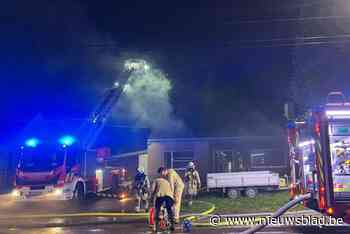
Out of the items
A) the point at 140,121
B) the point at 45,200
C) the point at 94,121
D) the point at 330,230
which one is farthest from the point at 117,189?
the point at 330,230

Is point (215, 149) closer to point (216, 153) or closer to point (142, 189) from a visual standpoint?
point (216, 153)

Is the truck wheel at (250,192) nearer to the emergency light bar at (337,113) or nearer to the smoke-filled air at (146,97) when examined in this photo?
the smoke-filled air at (146,97)

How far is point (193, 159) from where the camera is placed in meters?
22.2

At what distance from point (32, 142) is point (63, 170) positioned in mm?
1955

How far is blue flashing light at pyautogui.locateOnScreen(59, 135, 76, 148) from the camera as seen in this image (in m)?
16.3

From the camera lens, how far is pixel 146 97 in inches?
1078

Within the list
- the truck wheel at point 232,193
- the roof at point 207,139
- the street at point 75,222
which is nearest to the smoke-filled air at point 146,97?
the roof at point 207,139

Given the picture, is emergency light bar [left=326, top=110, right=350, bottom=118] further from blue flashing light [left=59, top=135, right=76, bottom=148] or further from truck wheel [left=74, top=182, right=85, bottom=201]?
truck wheel [left=74, top=182, right=85, bottom=201]

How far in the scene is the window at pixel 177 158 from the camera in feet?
72.5

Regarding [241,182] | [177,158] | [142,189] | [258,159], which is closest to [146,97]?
[177,158]

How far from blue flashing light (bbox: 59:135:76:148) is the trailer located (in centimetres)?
679

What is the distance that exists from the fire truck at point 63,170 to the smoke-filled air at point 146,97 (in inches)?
277

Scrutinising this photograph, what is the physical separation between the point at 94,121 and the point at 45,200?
5.88 m

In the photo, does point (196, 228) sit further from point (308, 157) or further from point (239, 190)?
point (239, 190)
